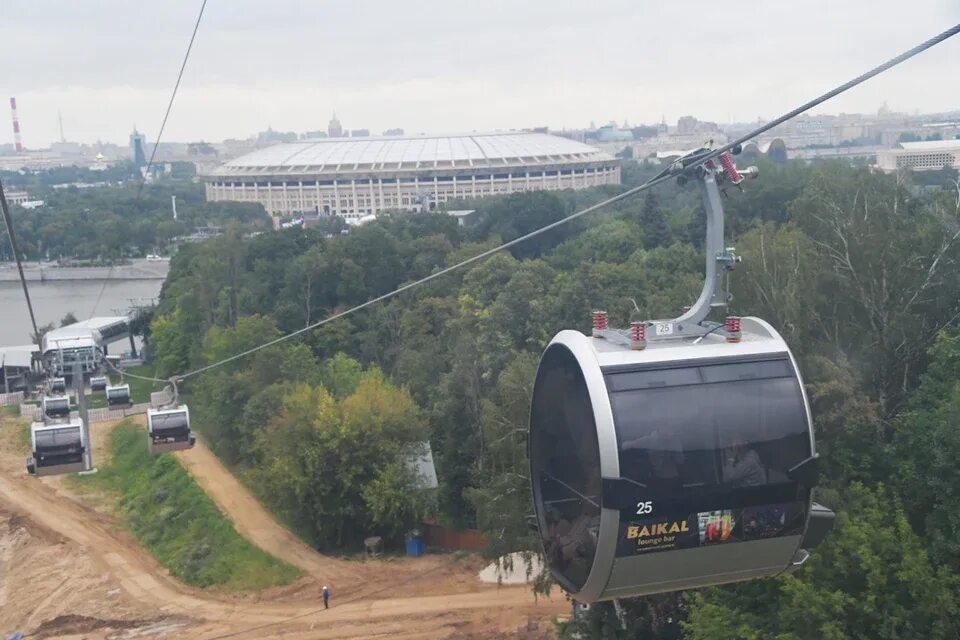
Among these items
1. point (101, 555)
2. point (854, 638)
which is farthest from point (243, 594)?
point (854, 638)

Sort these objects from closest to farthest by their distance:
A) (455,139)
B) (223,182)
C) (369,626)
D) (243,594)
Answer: (369,626)
(243,594)
(223,182)
(455,139)

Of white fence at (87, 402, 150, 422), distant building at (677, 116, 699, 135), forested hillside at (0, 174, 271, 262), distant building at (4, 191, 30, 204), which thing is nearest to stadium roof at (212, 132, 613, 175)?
distant building at (677, 116, 699, 135)

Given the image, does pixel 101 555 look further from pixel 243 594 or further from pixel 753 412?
pixel 753 412

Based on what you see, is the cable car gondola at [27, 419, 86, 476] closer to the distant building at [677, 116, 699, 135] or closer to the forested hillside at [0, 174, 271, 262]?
the forested hillside at [0, 174, 271, 262]

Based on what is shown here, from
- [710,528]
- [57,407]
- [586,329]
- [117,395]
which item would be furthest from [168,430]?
[586,329]

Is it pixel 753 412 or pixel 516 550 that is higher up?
pixel 753 412
